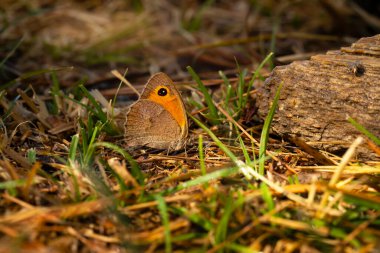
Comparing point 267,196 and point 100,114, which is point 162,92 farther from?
point 267,196

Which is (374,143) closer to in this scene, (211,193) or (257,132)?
(257,132)

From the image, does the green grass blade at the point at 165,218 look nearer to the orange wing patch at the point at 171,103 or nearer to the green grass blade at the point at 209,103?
the orange wing patch at the point at 171,103

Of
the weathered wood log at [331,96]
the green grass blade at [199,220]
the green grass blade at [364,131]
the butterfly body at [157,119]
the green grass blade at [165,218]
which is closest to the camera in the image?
the green grass blade at [165,218]

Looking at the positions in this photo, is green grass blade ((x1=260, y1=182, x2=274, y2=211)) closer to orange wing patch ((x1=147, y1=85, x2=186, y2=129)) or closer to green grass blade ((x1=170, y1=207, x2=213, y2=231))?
green grass blade ((x1=170, y1=207, x2=213, y2=231))

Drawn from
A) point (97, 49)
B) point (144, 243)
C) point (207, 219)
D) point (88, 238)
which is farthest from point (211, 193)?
point (97, 49)

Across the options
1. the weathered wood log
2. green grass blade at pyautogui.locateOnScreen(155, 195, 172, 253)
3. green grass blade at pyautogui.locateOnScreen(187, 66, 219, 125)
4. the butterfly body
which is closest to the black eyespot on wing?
the butterfly body

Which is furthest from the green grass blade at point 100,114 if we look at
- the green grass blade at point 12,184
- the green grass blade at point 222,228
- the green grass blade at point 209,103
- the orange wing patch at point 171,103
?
the green grass blade at point 222,228

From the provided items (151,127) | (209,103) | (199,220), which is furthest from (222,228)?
(209,103)
